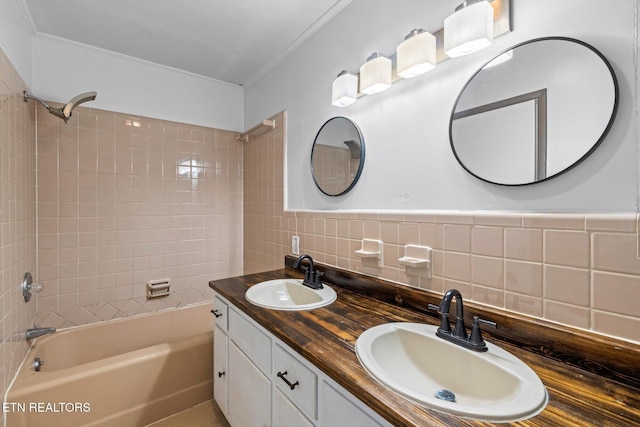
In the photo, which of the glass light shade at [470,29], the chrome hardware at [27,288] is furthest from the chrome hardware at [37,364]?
the glass light shade at [470,29]

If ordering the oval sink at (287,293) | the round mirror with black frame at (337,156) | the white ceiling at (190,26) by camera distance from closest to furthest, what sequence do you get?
the oval sink at (287,293) → the round mirror with black frame at (337,156) → the white ceiling at (190,26)

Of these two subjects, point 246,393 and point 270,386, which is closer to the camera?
point 270,386

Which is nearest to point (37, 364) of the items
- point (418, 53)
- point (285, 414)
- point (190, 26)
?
point (285, 414)

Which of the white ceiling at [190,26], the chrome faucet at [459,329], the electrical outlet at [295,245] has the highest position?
the white ceiling at [190,26]

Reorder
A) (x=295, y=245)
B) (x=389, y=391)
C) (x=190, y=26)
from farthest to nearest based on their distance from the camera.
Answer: (x=295, y=245)
(x=190, y=26)
(x=389, y=391)

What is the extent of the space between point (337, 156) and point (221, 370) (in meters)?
1.39

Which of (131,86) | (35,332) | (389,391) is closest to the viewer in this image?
(389,391)

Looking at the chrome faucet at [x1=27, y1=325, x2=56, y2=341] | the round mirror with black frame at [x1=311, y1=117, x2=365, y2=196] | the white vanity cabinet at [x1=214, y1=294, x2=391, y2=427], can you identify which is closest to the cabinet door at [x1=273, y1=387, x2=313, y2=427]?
the white vanity cabinet at [x1=214, y1=294, x2=391, y2=427]

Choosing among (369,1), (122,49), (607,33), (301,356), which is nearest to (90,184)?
(122,49)

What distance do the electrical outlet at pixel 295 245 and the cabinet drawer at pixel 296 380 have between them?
2.90 feet

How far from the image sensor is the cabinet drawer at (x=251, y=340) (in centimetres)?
109

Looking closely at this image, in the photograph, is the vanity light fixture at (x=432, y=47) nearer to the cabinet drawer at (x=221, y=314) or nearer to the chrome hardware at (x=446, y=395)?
the chrome hardware at (x=446, y=395)

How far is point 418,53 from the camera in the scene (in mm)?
1054

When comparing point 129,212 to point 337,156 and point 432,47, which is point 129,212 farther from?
point 432,47
